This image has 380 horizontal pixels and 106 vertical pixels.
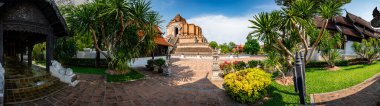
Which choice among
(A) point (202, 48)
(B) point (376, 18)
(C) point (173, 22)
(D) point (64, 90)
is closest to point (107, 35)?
(D) point (64, 90)

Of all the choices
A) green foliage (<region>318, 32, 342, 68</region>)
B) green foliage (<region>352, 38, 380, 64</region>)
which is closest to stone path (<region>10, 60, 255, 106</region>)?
green foliage (<region>318, 32, 342, 68</region>)

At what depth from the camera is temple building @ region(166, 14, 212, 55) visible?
4725 cm

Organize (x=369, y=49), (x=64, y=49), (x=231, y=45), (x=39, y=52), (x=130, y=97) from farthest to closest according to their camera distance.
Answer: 1. (x=231, y=45)
2. (x=39, y=52)
3. (x=369, y=49)
4. (x=64, y=49)
5. (x=130, y=97)

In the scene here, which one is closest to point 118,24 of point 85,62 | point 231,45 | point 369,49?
point 85,62

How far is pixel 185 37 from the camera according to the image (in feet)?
181

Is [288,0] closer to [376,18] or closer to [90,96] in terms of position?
[376,18]

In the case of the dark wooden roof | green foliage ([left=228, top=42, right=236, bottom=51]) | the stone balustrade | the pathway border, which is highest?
green foliage ([left=228, top=42, right=236, bottom=51])

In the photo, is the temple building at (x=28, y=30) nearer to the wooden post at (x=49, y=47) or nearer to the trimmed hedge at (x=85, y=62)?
the wooden post at (x=49, y=47)

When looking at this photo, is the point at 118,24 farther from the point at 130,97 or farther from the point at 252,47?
the point at 252,47

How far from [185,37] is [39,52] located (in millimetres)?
36113

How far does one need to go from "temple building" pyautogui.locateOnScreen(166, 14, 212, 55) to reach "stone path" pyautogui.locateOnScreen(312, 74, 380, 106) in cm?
3603

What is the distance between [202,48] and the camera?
47.0m

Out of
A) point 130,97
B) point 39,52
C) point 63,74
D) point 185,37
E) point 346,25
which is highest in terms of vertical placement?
point 185,37

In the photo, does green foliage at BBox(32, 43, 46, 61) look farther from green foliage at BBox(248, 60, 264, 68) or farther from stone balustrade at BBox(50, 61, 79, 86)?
green foliage at BBox(248, 60, 264, 68)
